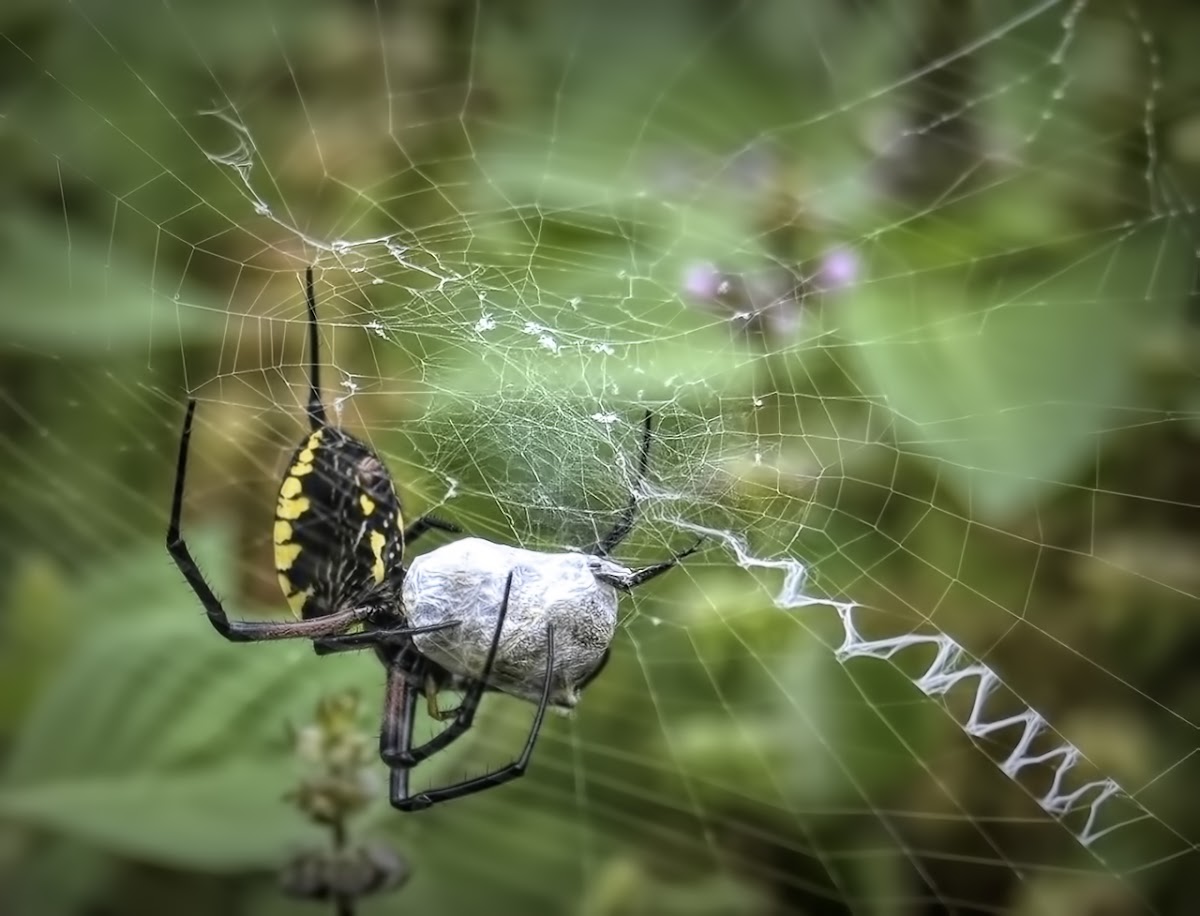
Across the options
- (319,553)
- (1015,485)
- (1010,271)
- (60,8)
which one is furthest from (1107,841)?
(60,8)

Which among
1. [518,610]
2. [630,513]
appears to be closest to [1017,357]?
[630,513]

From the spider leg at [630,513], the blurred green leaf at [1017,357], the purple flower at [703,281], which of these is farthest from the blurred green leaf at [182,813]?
the blurred green leaf at [1017,357]

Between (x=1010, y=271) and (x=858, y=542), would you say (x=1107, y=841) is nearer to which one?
(x=858, y=542)

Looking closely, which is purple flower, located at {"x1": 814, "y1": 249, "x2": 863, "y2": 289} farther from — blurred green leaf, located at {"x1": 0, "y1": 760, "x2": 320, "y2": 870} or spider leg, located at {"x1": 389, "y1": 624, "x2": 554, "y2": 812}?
blurred green leaf, located at {"x1": 0, "y1": 760, "x2": 320, "y2": 870}

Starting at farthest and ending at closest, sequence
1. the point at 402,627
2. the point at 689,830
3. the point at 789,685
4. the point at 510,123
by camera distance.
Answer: the point at 510,123, the point at 689,830, the point at 789,685, the point at 402,627

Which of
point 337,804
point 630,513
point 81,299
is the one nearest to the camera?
point 337,804

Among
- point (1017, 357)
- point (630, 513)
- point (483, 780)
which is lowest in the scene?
point (483, 780)

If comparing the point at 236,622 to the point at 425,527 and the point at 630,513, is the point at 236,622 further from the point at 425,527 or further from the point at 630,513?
the point at 630,513
